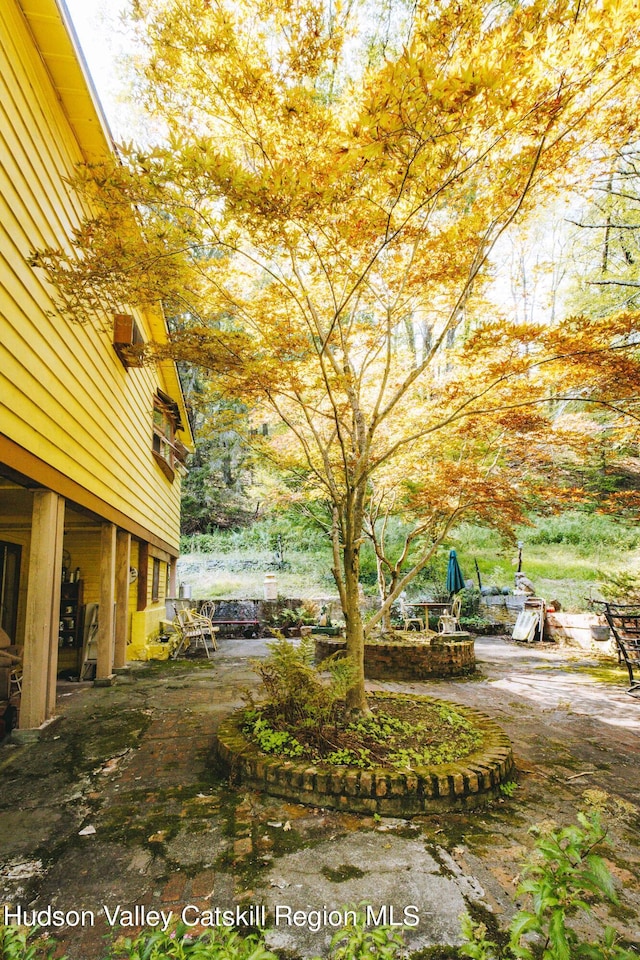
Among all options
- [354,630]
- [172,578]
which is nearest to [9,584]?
[354,630]

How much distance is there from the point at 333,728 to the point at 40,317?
→ 155 inches

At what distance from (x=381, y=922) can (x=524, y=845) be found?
1003 mm

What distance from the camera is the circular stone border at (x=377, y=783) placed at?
288 cm

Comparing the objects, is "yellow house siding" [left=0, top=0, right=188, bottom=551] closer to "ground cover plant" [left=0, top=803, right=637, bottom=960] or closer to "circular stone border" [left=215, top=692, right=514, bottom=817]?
"circular stone border" [left=215, top=692, right=514, bottom=817]

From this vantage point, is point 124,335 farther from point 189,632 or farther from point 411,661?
point 411,661

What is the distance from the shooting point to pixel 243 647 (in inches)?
413

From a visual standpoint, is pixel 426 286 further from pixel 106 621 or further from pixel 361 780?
pixel 106 621

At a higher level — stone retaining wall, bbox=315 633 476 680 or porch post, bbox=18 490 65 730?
porch post, bbox=18 490 65 730

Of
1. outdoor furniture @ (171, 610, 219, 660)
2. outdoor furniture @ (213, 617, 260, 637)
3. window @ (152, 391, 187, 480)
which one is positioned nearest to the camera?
outdoor furniture @ (171, 610, 219, 660)

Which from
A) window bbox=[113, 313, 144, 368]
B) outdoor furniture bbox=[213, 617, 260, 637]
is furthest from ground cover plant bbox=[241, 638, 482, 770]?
outdoor furniture bbox=[213, 617, 260, 637]

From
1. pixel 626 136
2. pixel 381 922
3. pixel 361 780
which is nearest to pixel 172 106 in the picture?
pixel 626 136

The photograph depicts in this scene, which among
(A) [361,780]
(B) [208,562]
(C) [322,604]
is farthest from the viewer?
(B) [208,562]

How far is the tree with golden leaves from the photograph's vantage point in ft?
9.79

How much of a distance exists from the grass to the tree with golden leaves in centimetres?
1013
